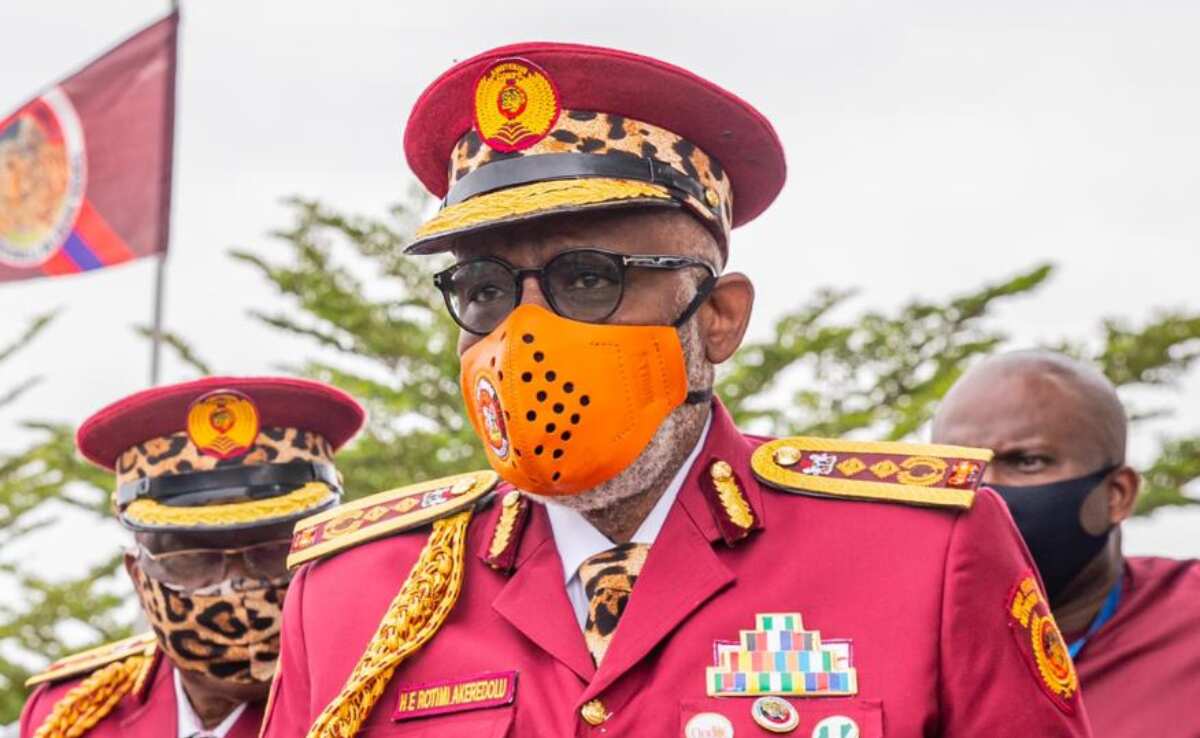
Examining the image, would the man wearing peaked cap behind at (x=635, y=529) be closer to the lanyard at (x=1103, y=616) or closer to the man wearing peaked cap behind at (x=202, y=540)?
the man wearing peaked cap behind at (x=202, y=540)

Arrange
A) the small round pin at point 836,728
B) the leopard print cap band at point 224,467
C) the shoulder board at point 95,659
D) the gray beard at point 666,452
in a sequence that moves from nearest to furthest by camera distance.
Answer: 1. the small round pin at point 836,728
2. the gray beard at point 666,452
3. the leopard print cap band at point 224,467
4. the shoulder board at point 95,659

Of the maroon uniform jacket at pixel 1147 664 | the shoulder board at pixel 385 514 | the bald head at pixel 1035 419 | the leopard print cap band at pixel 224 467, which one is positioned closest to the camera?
the shoulder board at pixel 385 514

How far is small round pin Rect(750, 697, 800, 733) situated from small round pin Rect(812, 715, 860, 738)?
0.14 ft

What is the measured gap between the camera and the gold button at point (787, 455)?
3.61 metres

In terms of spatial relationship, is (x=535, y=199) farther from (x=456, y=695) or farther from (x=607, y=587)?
(x=456, y=695)

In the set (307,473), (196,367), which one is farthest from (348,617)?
(196,367)

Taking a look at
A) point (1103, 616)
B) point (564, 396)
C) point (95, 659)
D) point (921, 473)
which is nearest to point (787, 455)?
point (921, 473)

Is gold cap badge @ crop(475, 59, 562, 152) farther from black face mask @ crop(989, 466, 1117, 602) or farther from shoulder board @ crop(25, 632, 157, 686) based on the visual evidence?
shoulder board @ crop(25, 632, 157, 686)

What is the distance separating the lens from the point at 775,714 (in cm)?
322

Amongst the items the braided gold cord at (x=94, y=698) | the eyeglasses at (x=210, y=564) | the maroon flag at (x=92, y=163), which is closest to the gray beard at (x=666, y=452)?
the eyeglasses at (x=210, y=564)

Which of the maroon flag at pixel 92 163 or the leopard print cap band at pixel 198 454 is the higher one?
the maroon flag at pixel 92 163

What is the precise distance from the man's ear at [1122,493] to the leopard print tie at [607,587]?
2.30m

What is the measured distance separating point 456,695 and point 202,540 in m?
1.91

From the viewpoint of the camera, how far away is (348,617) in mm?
3645
